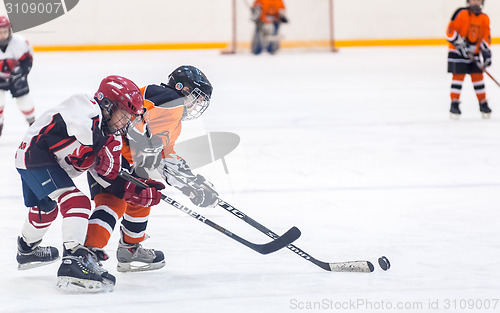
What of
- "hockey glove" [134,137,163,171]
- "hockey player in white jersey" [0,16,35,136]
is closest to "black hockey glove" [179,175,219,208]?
"hockey glove" [134,137,163,171]

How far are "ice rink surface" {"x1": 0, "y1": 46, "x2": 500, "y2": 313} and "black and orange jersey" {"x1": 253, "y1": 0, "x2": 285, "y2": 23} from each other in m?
4.73

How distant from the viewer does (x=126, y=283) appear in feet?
7.82

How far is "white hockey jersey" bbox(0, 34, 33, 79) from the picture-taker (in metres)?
5.07

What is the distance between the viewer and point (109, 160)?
87.4 inches

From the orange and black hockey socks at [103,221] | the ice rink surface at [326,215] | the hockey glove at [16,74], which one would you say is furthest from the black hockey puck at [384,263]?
the hockey glove at [16,74]

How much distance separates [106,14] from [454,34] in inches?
314

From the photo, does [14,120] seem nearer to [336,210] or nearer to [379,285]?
[336,210]

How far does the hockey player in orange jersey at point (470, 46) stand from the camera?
19.3 ft

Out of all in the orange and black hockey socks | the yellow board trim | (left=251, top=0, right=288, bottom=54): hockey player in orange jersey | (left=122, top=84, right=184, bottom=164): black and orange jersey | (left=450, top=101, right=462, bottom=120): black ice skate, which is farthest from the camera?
the yellow board trim

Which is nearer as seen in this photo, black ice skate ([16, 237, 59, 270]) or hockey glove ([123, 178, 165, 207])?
hockey glove ([123, 178, 165, 207])

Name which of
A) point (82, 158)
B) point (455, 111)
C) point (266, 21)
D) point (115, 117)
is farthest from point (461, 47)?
point (266, 21)

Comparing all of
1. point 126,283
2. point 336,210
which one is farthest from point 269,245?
point 336,210

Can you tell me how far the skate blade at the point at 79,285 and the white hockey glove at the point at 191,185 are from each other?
0.37 meters

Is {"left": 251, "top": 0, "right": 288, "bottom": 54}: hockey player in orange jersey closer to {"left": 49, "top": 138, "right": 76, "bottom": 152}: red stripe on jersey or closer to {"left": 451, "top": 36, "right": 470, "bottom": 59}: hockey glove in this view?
{"left": 451, "top": 36, "right": 470, "bottom": 59}: hockey glove
